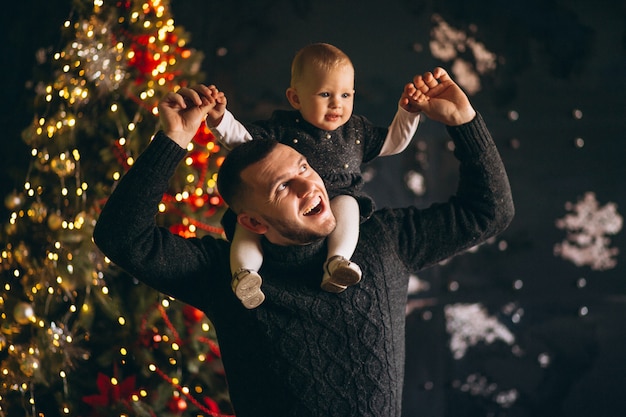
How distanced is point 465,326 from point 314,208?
69.5 inches

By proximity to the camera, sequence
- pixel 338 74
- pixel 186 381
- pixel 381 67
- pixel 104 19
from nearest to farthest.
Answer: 1. pixel 338 74
2. pixel 104 19
3. pixel 186 381
4. pixel 381 67

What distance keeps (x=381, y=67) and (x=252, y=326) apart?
5.75ft

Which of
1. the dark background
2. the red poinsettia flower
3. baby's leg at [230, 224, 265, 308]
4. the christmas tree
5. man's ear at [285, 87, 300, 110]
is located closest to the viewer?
baby's leg at [230, 224, 265, 308]

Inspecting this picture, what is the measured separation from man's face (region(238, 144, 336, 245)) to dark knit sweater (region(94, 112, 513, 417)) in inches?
3.1

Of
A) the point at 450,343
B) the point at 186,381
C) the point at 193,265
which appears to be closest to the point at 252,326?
the point at 193,265

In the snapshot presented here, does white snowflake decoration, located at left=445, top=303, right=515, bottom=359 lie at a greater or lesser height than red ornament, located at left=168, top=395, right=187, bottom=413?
greater

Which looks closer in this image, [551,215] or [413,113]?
[413,113]

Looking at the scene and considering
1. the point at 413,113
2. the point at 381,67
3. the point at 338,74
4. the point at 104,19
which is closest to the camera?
the point at 338,74

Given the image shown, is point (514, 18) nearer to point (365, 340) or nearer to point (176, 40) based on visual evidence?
point (176, 40)

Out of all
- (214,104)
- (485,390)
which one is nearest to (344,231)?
(214,104)

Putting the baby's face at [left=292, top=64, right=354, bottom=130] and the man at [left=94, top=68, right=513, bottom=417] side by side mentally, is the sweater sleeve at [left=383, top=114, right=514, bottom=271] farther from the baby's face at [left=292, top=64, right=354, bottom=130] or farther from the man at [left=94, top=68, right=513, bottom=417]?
the baby's face at [left=292, top=64, right=354, bottom=130]

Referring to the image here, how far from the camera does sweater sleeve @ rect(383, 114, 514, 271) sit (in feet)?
4.99

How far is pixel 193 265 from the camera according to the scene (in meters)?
1.47

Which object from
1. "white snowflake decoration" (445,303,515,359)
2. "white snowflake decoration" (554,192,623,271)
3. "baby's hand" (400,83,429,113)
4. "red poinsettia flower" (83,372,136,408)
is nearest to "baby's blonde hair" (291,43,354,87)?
"baby's hand" (400,83,429,113)
